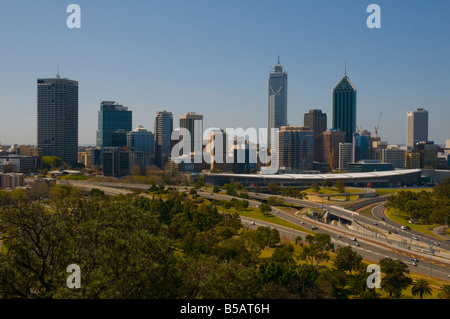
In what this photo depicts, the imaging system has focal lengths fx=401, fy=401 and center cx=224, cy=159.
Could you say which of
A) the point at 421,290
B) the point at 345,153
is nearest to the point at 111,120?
the point at 345,153

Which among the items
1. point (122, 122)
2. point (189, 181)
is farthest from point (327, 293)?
point (122, 122)

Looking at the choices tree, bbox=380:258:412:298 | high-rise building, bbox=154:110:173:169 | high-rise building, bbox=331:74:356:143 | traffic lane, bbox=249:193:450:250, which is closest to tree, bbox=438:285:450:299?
tree, bbox=380:258:412:298

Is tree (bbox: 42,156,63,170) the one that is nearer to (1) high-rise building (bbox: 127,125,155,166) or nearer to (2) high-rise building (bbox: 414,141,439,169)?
(1) high-rise building (bbox: 127,125,155,166)

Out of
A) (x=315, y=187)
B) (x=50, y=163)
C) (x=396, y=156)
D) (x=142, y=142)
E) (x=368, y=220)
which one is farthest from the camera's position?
(x=396, y=156)

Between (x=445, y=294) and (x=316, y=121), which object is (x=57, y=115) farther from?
(x=445, y=294)

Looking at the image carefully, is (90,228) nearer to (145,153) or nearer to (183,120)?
(145,153)

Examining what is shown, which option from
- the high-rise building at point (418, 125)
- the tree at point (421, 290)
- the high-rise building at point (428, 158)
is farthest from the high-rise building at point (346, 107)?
the tree at point (421, 290)
